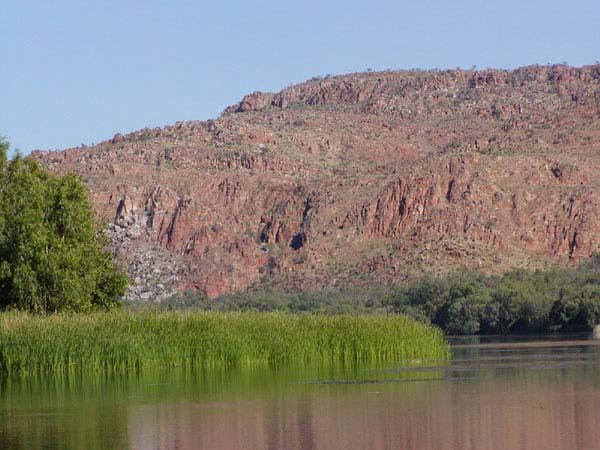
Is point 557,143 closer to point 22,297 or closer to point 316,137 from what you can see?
point 316,137

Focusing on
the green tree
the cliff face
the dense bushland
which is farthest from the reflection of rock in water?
the cliff face

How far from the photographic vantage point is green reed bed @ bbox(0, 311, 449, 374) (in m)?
36.8

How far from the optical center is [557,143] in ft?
397

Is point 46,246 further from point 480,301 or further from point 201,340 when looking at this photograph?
point 480,301

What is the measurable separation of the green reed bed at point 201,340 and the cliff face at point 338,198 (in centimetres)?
5568

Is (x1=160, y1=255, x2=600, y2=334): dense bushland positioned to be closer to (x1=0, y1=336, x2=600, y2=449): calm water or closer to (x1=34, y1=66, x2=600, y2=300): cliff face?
(x1=34, y1=66, x2=600, y2=300): cliff face

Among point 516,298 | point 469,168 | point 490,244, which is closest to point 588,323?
point 516,298

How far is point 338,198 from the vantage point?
115062mm

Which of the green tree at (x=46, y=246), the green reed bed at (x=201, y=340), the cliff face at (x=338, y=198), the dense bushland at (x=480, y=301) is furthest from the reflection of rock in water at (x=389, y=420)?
the cliff face at (x=338, y=198)

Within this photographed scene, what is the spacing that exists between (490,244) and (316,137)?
4544cm

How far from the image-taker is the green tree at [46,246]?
44.5 metres

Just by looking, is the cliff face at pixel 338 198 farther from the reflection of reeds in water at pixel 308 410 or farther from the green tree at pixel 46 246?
the reflection of reeds in water at pixel 308 410

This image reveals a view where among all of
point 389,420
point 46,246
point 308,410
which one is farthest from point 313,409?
point 46,246

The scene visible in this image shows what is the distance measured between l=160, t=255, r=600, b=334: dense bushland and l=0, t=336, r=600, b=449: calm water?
3961cm
